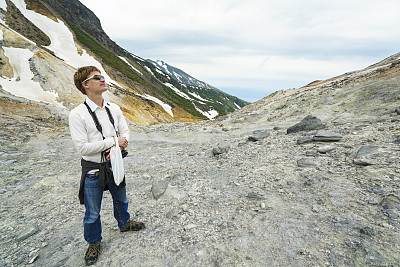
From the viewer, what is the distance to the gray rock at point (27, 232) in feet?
15.1

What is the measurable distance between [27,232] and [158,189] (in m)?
3.36

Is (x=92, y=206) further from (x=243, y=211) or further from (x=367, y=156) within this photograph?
(x=367, y=156)

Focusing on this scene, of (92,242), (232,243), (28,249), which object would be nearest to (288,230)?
(232,243)

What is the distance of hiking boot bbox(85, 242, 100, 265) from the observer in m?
3.67

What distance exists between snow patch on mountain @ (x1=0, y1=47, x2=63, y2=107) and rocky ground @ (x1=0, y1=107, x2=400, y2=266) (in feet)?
85.2

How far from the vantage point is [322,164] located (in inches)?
235

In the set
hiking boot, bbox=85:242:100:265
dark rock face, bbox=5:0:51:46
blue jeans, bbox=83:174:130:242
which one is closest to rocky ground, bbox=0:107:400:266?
hiking boot, bbox=85:242:100:265

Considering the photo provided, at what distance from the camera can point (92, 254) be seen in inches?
147

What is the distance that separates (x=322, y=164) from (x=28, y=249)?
8.00 metres

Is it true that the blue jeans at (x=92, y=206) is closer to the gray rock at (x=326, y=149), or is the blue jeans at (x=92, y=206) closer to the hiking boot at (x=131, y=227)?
the hiking boot at (x=131, y=227)

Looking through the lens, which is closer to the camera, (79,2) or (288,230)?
(288,230)

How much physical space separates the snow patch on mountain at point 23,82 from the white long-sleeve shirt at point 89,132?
3236 centimetres

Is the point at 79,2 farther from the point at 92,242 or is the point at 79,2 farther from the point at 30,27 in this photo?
the point at 92,242

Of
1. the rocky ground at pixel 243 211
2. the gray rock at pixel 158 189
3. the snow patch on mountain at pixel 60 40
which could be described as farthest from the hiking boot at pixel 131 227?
the snow patch on mountain at pixel 60 40
